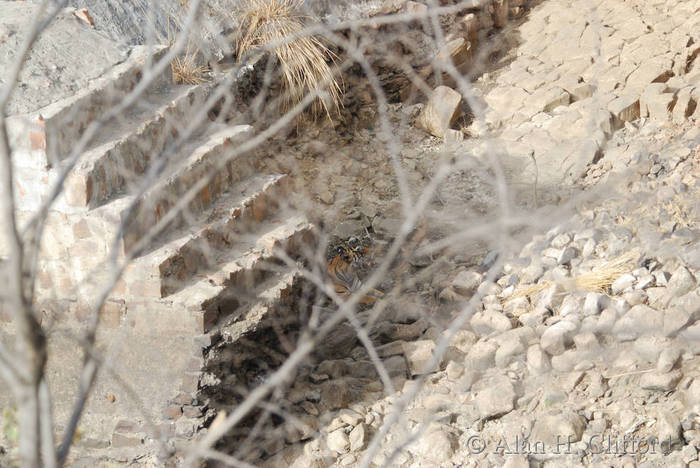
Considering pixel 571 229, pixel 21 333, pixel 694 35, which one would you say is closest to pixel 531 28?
pixel 694 35

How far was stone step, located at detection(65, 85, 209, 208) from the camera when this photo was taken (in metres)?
3.39

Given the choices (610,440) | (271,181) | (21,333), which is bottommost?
(610,440)

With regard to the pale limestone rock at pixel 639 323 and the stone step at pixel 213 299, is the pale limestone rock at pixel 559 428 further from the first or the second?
the stone step at pixel 213 299

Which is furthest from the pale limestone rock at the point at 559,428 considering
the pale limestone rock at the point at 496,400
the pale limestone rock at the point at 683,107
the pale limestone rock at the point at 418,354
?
the pale limestone rock at the point at 683,107

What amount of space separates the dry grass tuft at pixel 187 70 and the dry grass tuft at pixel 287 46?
1.52 ft

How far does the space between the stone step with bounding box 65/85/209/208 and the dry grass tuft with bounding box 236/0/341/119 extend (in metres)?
1.08

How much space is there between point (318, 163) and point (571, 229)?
1823 millimetres

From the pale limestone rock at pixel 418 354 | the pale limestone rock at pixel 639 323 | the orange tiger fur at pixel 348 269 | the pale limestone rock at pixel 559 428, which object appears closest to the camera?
the pale limestone rock at pixel 559 428

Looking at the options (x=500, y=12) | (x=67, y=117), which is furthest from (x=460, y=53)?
(x=67, y=117)

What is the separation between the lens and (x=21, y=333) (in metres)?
1.29

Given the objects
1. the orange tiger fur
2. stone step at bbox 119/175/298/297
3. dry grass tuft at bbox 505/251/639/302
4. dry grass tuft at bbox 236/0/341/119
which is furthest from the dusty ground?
dry grass tuft at bbox 505/251/639/302

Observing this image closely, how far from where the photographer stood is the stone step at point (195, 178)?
3449 millimetres

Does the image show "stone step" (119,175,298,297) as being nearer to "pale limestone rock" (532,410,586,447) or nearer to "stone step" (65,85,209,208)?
"stone step" (65,85,209,208)

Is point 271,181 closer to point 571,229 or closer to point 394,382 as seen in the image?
point 394,382
